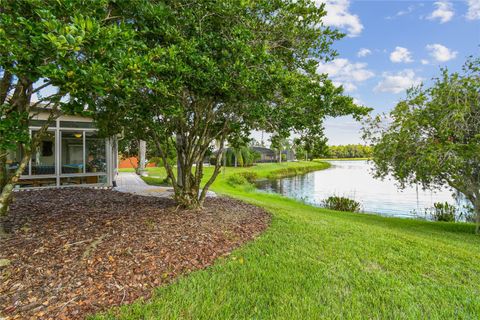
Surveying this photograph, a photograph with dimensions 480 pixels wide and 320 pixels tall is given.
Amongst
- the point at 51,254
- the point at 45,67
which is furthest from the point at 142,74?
the point at 51,254

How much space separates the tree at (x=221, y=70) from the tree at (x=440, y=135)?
302cm

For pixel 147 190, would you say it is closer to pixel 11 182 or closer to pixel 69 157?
pixel 69 157

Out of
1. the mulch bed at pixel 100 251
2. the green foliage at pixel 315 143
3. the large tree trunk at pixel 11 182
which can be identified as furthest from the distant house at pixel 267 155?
the large tree trunk at pixel 11 182

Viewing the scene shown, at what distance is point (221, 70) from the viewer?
13.1 ft

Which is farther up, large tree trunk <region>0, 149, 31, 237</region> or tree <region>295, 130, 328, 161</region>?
tree <region>295, 130, 328, 161</region>

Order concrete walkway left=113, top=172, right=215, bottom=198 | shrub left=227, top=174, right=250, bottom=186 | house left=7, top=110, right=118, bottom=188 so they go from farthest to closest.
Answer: shrub left=227, top=174, right=250, bottom=186, house left=7, top=110, right=118, bottom=188, concrete walkway left=113, top=172, right=215, bottom=198

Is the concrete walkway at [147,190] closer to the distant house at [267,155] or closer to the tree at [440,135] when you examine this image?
the tree at [440,135]

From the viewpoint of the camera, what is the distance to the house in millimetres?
9950

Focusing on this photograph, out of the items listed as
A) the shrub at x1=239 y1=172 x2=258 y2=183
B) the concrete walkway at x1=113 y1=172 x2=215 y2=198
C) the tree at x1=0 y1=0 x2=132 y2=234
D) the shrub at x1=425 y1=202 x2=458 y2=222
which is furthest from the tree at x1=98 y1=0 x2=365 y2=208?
the shrub at x1=239 y1=172 x2=258 y2=183

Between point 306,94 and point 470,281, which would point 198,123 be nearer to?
point 306,94

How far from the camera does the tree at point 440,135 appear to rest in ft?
22.7

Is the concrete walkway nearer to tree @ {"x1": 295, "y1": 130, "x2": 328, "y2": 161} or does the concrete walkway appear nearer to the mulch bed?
the mulch bed

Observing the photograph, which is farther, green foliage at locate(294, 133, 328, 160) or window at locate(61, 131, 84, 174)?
window at locate(61, 131, 84, 174)

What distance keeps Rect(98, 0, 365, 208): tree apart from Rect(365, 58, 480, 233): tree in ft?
9.91
